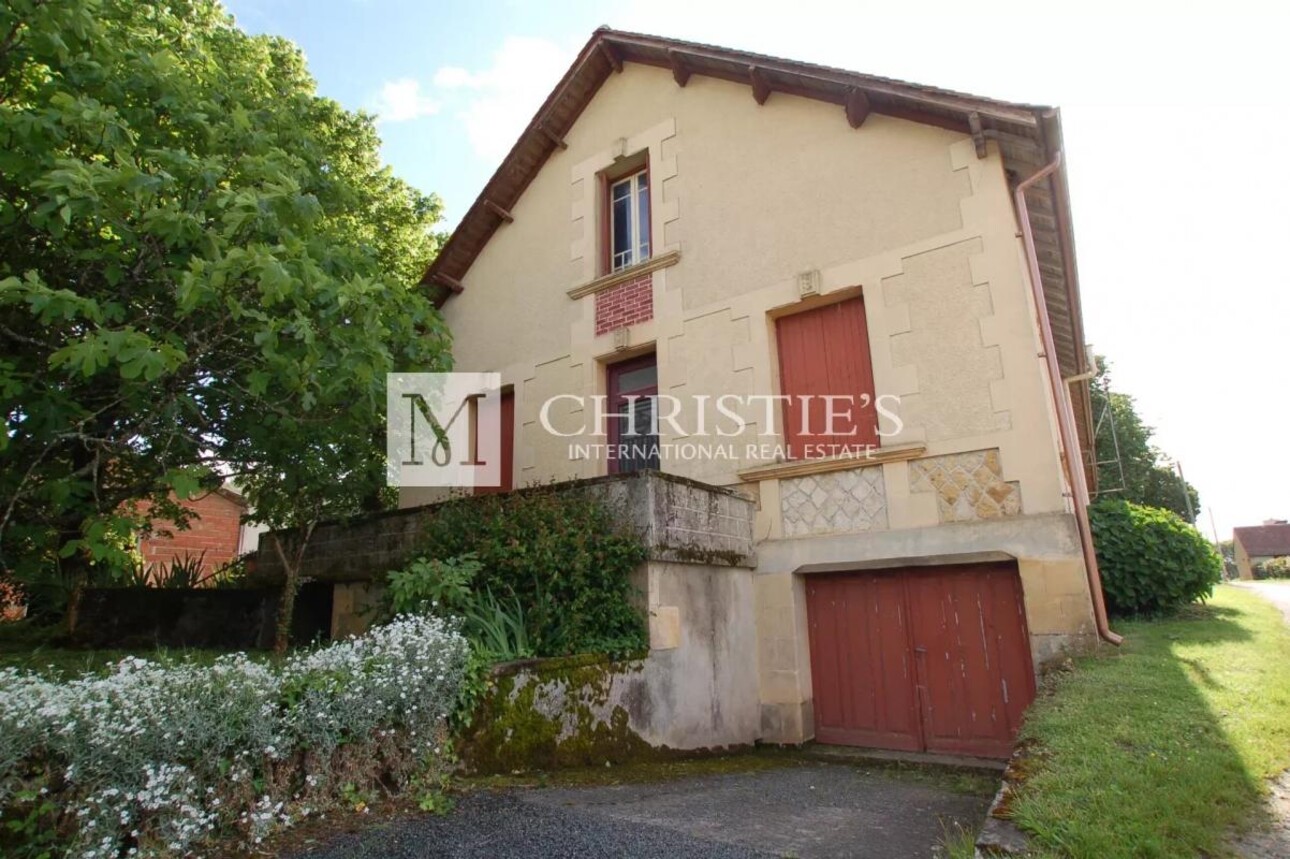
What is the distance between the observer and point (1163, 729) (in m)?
3.62

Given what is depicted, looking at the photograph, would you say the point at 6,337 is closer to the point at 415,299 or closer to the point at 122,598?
the point at 415,299

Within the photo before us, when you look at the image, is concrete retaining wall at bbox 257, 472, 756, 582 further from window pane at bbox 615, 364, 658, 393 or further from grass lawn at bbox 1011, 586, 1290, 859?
grass lawn at bbox 1011, 586, 1290, 859

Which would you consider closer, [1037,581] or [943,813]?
[943,813]

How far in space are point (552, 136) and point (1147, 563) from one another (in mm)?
8482

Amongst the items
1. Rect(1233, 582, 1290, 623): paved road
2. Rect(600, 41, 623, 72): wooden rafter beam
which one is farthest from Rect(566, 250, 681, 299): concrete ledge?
Rect(1233, 582, 1290, 623): paved road

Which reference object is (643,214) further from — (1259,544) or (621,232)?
(1259,544)

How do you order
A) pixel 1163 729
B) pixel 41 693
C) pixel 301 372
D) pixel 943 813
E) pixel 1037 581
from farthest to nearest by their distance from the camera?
pixel 1037 581 < pixel 301 372 < pixel 943 813 < pixel 1163 729 < pixel 41 693

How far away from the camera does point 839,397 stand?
271 inches

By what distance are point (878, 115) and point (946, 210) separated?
4.25 ft

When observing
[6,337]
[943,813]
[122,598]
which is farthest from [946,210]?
[122,598]

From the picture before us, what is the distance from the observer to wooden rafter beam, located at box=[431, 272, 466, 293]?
10.2 m

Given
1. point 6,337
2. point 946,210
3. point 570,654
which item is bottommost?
point 570,654

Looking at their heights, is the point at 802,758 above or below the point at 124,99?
below

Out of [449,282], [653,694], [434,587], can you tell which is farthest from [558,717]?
[449,282]
